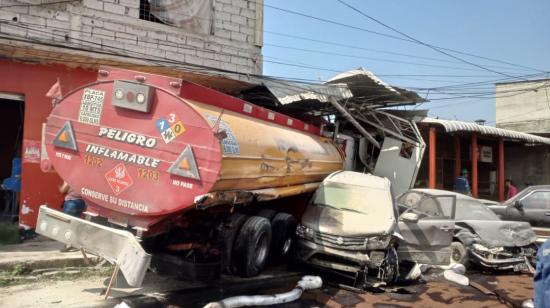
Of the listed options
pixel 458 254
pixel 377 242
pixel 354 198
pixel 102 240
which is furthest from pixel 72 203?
pixel 458 254

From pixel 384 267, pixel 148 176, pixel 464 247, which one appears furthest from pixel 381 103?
pixel 148 176

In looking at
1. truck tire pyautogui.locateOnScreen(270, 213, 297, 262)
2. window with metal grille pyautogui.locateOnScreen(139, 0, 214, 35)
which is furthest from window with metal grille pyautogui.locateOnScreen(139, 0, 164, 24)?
truck tire pyautogui.locateOnScreen(270, 213, 297, 262)

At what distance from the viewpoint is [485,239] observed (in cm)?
941

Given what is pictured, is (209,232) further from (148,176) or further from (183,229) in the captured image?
(148,176)

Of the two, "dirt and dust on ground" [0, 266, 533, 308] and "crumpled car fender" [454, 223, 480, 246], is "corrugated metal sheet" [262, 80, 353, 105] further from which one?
"dirt and dust on ground" [0, 266, 533, 308]

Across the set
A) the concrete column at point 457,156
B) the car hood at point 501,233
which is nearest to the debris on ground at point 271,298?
the car hood at point 501,233

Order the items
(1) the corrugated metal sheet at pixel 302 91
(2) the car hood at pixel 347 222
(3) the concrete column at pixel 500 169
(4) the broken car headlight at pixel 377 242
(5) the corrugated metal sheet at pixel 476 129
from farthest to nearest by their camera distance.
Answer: (3) the concrete column at pixel 500 169, (5) the corrugated metal sheet at pixel 476 129, (1) the corrugated metal sheet at pixel 302 91, (2) the car hood at pixel 347 222, (4) the broken car headlight at pixel 377 242

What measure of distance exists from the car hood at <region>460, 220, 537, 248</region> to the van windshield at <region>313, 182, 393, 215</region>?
2.19m

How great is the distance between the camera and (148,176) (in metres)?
6.06

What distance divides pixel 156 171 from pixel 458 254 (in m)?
6.38

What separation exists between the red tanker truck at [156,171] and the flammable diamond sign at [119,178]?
1 centimetres

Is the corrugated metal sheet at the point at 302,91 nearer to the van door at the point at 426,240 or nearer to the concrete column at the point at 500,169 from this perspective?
the van door at the point at 426,240

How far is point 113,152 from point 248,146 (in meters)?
1.79

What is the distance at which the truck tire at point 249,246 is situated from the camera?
7.19 m
